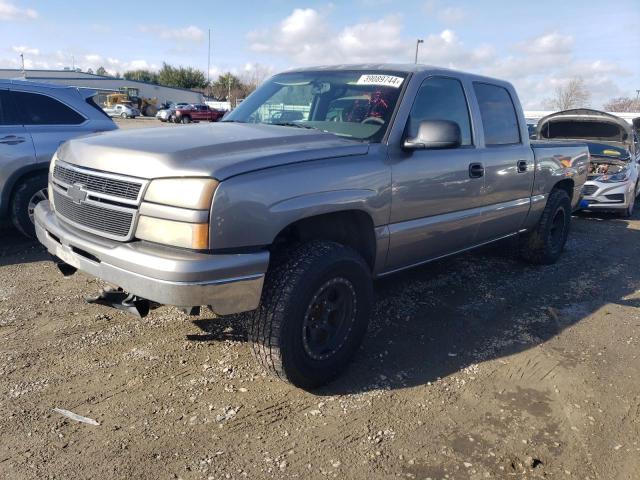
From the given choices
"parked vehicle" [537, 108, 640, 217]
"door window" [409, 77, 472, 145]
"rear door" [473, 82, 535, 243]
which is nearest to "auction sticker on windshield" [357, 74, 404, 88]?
"door window" [409, 77, 472, 145]

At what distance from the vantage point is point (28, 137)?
18.4 ft

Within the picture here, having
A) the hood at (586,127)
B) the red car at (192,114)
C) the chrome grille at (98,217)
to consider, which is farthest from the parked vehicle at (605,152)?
the red car at (192,114)

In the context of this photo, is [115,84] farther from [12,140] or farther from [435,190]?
[435,190]

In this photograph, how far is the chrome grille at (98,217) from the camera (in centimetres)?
270

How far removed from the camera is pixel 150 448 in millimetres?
2574

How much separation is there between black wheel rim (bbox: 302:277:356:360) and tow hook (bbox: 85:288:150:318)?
0.88 meters

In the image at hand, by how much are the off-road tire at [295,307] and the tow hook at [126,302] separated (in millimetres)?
589

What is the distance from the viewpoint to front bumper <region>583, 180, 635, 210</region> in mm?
8914

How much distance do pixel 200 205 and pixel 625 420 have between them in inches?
105

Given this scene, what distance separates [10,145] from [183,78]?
9306 centimetres

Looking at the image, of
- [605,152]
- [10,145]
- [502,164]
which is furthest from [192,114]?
[502,164]

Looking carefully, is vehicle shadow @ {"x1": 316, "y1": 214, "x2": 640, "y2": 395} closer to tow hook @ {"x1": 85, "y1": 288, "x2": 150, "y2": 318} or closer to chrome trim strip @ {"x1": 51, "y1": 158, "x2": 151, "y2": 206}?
tow hook @ {"x1": 85, "y1": 288, "x2": 150, "y2": 318}

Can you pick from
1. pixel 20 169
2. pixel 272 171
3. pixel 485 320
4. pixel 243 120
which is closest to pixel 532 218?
pixel 485 320

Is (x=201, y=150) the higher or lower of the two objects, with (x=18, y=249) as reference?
higher
